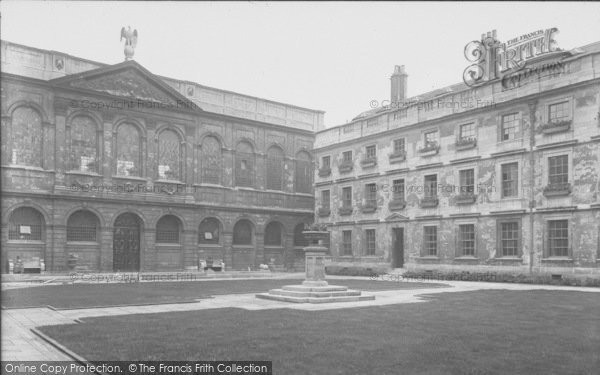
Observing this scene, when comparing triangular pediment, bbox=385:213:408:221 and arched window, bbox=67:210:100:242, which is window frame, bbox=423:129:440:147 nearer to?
triangular pediment, bbox=385:213:408:221

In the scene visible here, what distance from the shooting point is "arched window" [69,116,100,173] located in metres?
32.5

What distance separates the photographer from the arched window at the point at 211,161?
124 feet

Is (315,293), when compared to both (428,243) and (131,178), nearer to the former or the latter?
(428,243)

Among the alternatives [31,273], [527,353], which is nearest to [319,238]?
[527,353]

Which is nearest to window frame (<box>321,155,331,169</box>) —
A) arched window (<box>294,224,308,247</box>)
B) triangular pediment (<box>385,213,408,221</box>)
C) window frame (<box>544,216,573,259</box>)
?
arched window (<box>294,224,308,247</box>)

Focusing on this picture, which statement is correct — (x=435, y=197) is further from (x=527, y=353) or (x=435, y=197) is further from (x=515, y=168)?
(x=527, y=353)

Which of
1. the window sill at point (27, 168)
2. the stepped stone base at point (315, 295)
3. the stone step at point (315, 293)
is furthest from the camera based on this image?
the window sill at point (27, 168)

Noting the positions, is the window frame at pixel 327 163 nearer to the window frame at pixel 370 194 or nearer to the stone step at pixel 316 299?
the window frame at pixel 370 194

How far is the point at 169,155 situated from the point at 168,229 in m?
4.73

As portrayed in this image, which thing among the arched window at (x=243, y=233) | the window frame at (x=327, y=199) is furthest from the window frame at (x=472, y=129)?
the arched window at (x=243, y=233)

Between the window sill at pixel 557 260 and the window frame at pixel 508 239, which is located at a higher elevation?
the window frame at pixel 508 239

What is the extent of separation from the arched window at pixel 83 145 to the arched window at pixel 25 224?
10.9 feet

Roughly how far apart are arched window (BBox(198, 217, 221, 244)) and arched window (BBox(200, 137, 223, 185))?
2643 mm

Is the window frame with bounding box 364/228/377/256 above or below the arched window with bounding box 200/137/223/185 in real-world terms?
below
